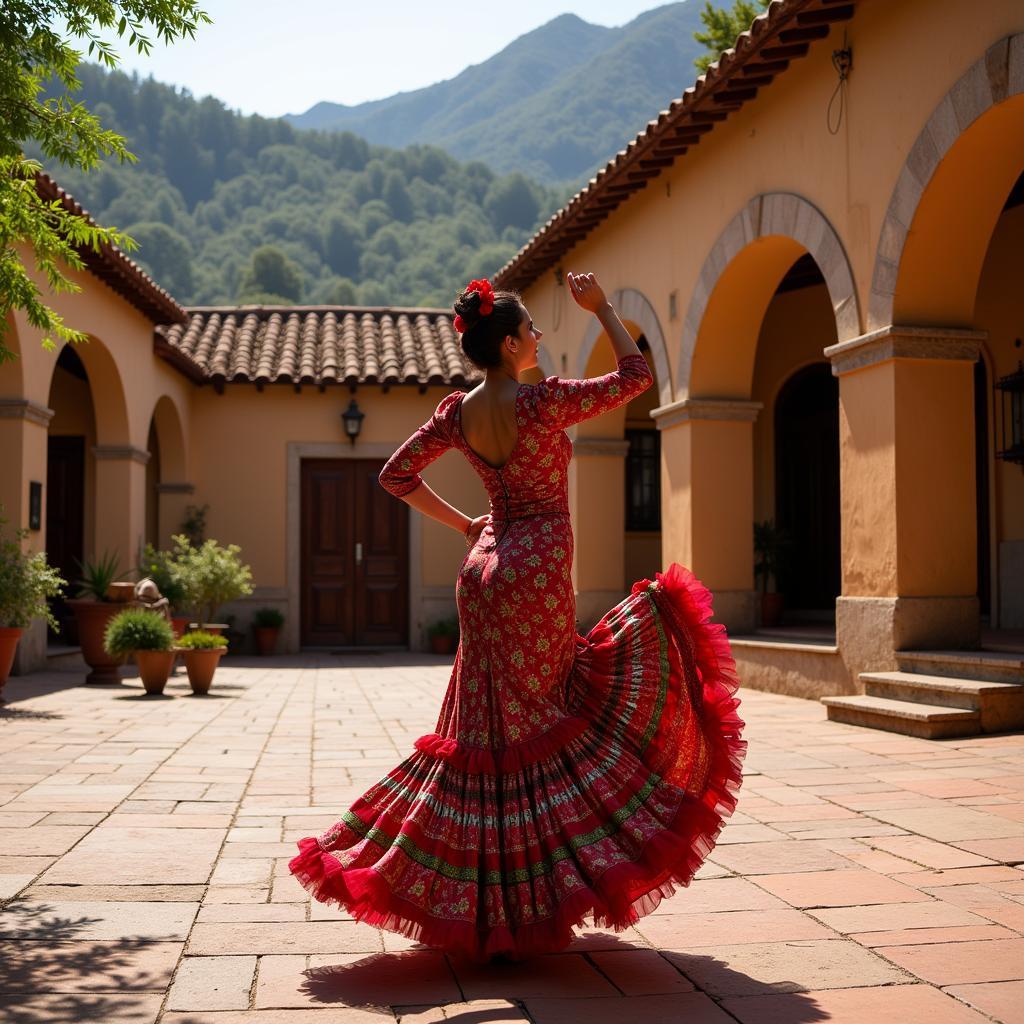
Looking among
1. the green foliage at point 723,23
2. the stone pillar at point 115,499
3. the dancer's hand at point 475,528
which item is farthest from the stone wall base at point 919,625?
the green foliage at point 723,23

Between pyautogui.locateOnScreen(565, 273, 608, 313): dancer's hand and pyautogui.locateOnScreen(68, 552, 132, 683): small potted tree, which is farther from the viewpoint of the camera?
pyautogui.locateOnScreen(68, 552, 132, 683): small potted tree

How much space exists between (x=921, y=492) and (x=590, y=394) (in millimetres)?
4886

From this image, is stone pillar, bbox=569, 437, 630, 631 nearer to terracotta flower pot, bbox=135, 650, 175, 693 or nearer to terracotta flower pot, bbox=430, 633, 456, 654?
terracotta flower pot, bbox=430, 633, 456, 654

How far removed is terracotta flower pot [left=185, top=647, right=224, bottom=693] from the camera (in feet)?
33.6

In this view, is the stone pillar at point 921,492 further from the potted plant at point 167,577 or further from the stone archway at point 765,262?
the potted plant at point 167,577

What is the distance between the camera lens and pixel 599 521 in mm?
13930

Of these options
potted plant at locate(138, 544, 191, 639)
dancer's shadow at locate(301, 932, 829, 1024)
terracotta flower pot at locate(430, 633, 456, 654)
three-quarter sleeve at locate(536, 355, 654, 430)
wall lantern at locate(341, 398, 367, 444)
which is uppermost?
wall lantern at locate(341, 398, 367, 444)

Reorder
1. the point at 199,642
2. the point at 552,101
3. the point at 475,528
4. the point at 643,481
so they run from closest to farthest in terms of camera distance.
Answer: the point at 475,528
the point at 199,642
the point at 643,481
the point at 552,101

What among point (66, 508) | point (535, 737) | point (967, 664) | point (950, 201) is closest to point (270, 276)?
point (66, 508)

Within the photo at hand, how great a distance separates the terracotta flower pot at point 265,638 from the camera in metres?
16.1

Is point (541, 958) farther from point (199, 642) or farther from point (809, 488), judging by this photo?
point (809, 488)

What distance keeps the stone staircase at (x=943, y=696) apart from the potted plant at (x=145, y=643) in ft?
18.3

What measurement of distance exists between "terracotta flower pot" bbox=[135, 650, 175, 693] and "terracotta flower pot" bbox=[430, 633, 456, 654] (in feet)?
20.6

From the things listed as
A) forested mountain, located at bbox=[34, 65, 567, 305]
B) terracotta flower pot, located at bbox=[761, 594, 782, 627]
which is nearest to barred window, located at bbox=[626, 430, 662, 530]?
terracotta flower pot, located at bbox=[761, 594, 782, 627]
